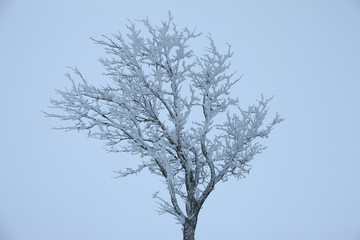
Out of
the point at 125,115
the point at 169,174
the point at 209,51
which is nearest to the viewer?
the point at 169,174

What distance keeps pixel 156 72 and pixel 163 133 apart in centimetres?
192

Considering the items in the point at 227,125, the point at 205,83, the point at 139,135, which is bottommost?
the point at 139,135

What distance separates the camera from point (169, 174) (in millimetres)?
9055

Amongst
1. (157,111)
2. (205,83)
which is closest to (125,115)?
(157,111)

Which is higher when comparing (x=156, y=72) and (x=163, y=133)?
(x=156, y=72)

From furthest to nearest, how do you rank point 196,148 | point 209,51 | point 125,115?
point 209,51 < point 196,148 < point 125,115

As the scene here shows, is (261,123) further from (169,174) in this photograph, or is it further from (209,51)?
(169,174)

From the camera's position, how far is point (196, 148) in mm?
10531

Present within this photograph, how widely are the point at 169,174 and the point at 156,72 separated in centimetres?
307

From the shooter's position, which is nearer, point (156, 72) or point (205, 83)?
point (156, 72)

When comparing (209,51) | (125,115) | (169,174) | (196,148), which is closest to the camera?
(169,174)

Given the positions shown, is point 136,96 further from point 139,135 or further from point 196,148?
point 196,148

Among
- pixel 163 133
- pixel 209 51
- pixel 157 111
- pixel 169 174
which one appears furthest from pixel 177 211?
pixel 209 51

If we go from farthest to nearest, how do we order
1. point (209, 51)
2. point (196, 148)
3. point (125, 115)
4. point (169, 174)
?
point (209, 51), point (196, 148), point (125, 115), point (169, 174)
